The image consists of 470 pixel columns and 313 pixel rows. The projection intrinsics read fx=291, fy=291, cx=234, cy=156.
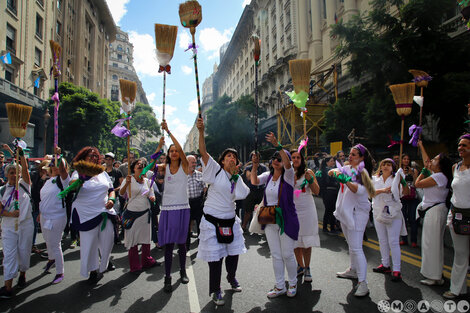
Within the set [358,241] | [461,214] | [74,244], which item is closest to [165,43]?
[358,241]

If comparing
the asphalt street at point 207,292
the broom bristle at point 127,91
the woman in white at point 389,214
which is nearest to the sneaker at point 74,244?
the asphalt street at point 207,292

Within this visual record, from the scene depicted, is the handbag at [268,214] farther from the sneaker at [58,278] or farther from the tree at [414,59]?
the tree at [414,59]

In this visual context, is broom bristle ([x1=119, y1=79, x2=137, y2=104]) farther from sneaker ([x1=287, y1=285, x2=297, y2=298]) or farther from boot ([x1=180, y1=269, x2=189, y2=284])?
sneaker ([x1=287, y1=285, x2=297, y2=298])

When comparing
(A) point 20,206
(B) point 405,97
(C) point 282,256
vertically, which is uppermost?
(B) point 405,97

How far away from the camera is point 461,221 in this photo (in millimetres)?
3682

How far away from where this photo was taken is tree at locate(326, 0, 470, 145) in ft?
32.0

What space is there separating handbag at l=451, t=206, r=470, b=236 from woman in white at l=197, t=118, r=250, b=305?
275 centimetres

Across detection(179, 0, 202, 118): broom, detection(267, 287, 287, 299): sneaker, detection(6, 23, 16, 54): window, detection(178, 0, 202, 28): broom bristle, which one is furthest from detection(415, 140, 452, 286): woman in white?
detection(6, 23, 16, 54): window

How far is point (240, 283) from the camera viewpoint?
4273 millimetres

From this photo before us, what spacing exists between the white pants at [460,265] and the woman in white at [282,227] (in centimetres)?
202

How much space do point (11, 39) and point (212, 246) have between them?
27898 millimetres

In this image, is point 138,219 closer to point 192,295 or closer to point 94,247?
point 94,247

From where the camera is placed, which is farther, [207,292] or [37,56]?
[37,56]

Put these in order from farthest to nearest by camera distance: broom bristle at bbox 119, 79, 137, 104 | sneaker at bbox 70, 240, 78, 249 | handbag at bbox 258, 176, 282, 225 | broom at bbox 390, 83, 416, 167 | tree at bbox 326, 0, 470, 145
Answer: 1. tree at bbox 326, 0, 470, 145
2. sneaker at bbox 70, 240, 78, 249
3. broom at bbox 390, 83, 416, 167
4. broom bristle at bbox 119, 79, 137, 104
5. handbag at bbox 258, 176, 282, 225
